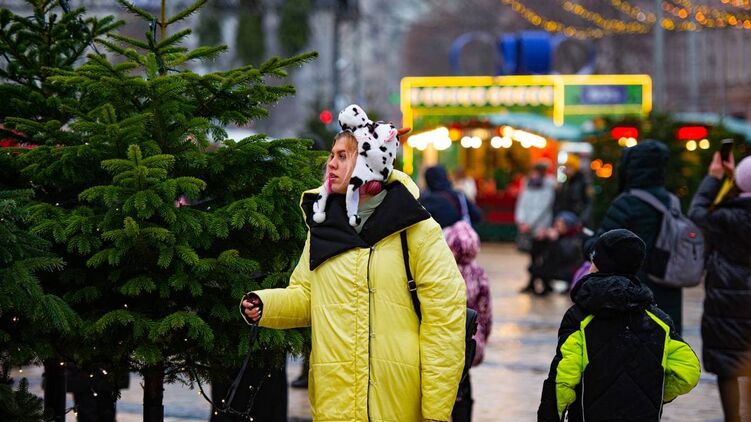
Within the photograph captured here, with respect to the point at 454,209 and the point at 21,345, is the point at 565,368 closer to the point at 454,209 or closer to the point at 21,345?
the point at 21,345

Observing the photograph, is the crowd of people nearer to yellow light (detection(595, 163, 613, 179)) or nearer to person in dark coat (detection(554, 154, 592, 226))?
person in dark coat (detection(554, 154, 592, 226))

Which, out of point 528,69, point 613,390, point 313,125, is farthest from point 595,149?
point 613,390

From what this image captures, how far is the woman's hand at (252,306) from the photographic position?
→ 17.0 feet

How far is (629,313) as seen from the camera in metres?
5.49

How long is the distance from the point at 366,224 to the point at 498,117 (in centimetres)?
2491

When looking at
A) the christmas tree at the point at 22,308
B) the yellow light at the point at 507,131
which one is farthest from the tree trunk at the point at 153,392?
the yellow light at the point at 507,131

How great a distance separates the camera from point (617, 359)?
543cm

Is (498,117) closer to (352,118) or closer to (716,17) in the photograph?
(716,17)

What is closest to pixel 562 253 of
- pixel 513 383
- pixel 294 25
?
pixel 513 383

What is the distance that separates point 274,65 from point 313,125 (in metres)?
17.7

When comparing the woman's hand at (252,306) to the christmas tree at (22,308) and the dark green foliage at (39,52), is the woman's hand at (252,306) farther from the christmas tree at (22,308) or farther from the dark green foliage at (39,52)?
the dark green foliage at (39,52)

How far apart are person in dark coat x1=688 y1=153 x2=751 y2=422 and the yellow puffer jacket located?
352cm

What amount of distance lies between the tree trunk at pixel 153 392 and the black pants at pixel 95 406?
0.38m

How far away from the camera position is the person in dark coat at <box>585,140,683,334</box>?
8266mm
